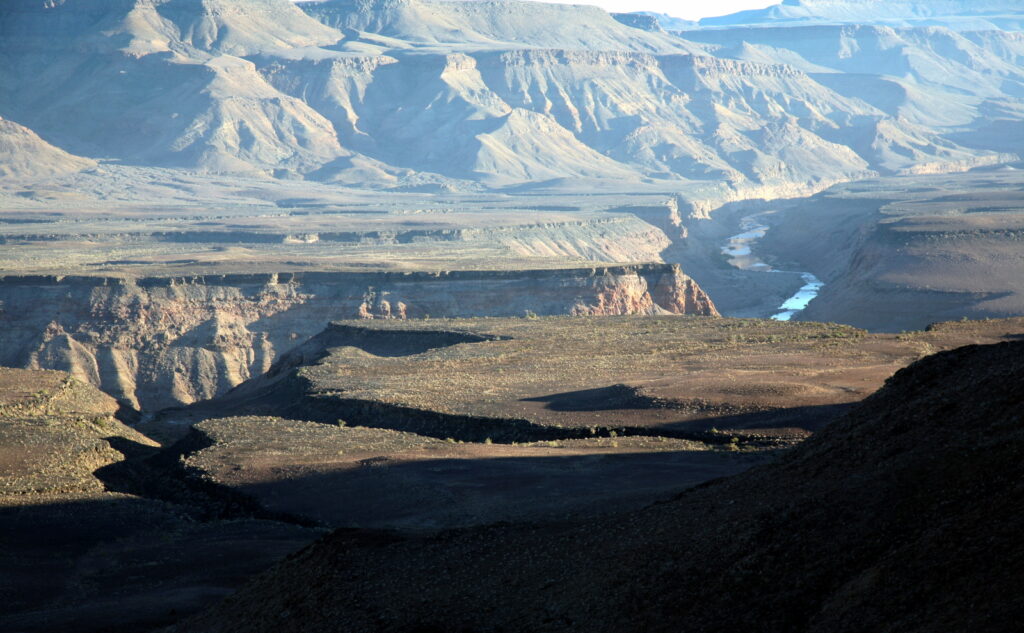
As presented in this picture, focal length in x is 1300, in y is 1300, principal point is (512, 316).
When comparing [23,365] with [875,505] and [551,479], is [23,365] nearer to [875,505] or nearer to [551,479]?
[551,479]

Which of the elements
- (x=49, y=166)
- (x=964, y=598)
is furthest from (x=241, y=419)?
(x=49, y=166)

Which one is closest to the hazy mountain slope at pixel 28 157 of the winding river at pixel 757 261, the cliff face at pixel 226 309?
the winding river at pixel 757 261

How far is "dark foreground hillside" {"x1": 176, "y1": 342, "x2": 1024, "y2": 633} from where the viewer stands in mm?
14773

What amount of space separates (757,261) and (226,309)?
3004 inches

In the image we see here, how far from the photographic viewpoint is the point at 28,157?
185750 mm

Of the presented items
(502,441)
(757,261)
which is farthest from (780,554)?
(757,261)

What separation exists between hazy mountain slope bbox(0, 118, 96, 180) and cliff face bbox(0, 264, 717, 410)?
106732 mm

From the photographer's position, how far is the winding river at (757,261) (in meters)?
109

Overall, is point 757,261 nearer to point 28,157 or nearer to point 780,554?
point 28,157

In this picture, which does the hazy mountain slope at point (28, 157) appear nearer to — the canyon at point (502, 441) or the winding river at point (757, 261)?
the canyon at point (502, 441)

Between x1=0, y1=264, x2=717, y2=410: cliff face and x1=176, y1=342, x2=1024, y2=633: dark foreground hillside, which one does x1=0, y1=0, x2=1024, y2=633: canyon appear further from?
x1=0, y1=264, x2=717, y2=410: cliff face

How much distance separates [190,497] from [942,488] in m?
24.9

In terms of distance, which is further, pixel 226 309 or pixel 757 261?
pixel 757 261

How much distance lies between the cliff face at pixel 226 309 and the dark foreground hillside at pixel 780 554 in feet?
184
